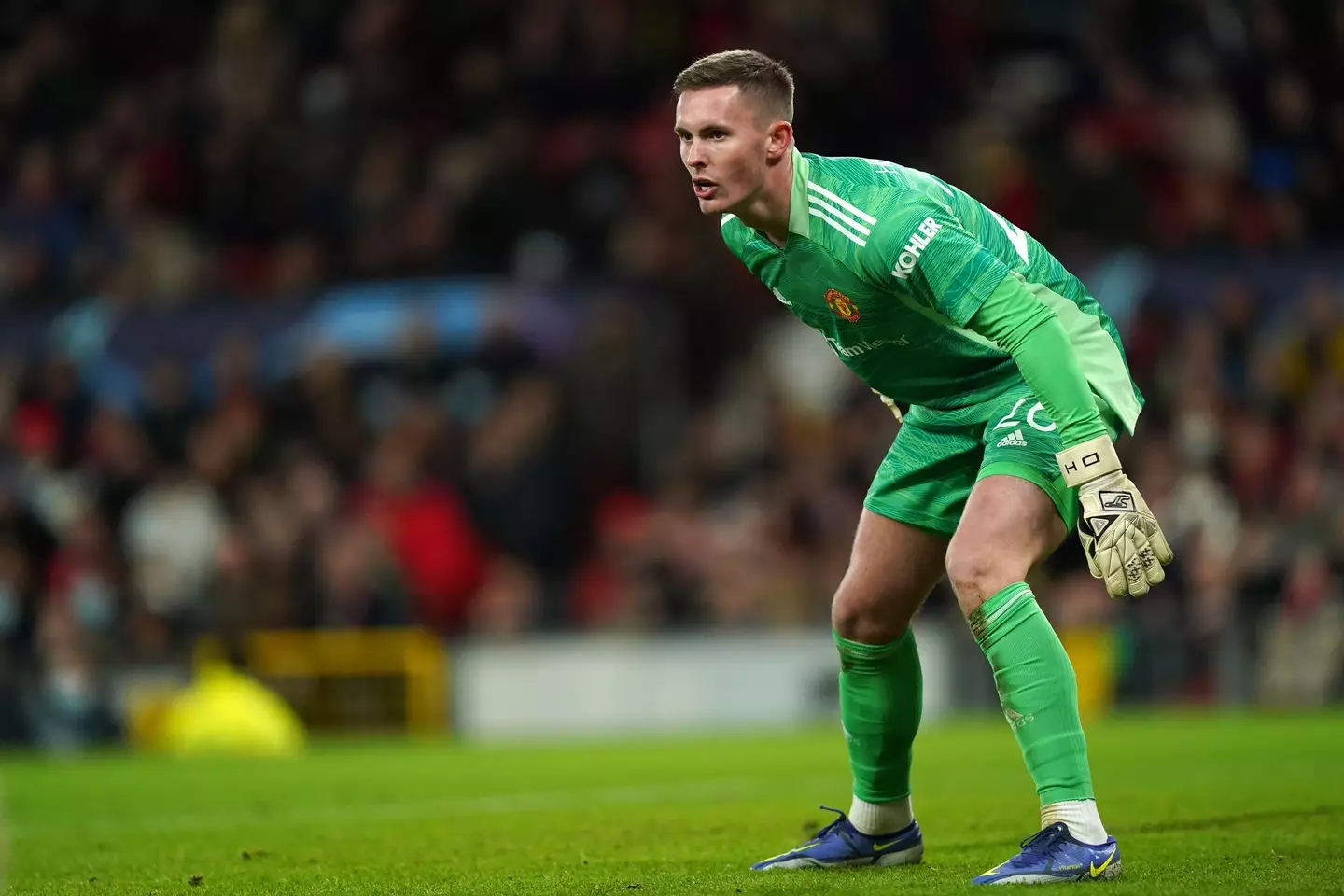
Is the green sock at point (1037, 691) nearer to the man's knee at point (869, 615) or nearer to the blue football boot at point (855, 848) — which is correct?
the man's knee at point (869, 615)

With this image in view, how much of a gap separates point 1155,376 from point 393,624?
6.22 metres

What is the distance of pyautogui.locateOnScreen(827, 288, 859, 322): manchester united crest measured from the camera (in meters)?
5.32

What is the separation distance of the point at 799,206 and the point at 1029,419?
2.79ft

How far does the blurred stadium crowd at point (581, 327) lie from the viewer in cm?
1507

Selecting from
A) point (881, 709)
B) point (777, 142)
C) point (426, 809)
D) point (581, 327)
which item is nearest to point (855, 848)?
point (881, 709)

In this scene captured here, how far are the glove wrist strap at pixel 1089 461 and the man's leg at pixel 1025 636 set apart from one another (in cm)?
29

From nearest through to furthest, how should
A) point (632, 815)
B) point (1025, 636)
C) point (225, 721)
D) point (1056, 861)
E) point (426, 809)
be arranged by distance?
1. point (1056, 861)
2. point (1025, 636)
3. point (632, 815)
4. point (426, 809)
5. point (225, 721)

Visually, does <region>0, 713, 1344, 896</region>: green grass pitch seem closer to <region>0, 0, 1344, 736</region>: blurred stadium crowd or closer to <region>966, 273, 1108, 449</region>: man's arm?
<region>966, 273, 1108, 449</region>: man's arm

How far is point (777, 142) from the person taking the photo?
535 cm

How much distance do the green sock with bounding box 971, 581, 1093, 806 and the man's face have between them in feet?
4.24

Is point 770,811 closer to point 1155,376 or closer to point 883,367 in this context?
point 883,367

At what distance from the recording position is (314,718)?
15.5m

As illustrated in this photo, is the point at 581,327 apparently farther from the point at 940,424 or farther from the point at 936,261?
the point at 936,261

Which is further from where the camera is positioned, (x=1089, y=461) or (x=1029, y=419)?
(x=1029, y=419)
